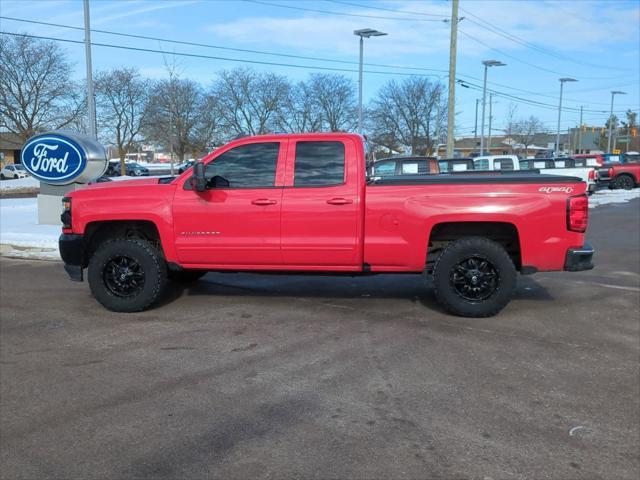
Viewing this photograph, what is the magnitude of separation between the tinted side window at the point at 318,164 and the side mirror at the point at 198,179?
963 mm

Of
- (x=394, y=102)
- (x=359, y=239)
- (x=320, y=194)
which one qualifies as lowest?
(x=359, y=239)

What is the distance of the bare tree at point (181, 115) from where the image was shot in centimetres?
4350

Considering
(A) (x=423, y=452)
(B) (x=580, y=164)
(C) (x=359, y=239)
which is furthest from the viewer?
(B) (x=580, y=164)

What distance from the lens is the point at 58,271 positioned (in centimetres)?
878

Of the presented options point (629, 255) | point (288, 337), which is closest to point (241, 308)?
point (288, 337)

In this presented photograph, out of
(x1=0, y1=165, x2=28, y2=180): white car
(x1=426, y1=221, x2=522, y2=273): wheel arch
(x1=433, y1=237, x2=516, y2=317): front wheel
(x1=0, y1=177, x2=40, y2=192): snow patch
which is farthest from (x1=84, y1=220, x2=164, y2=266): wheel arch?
(x1=0, y1=165, x2=28, y2=180): white car

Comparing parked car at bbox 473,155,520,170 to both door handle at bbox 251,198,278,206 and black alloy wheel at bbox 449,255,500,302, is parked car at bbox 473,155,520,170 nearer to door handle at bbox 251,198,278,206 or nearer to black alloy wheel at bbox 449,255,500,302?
black alloy wheel at bbox 449,255,500,302

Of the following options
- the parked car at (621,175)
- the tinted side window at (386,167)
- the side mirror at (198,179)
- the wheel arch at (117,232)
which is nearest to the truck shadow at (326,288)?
the wheel arch at (117,232)

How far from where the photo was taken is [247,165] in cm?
626

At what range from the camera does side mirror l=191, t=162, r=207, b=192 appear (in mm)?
5961

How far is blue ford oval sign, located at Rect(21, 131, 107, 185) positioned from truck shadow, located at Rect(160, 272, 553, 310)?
15.9ft

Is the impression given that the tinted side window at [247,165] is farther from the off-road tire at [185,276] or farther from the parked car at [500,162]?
the parked car at [500,162]

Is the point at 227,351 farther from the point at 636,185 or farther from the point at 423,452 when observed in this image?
the point at 636,185

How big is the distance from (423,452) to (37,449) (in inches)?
89.8
